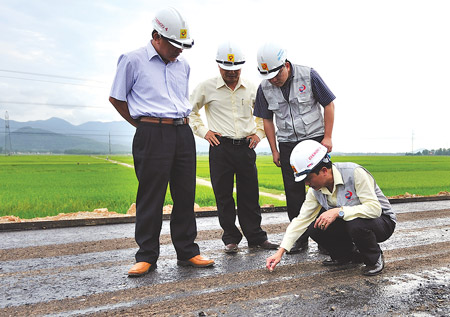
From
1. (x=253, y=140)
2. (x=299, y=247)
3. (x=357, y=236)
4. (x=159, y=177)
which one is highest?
(x=253, y=140)

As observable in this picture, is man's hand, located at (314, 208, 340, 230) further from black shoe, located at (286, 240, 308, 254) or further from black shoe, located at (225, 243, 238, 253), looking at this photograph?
black shoe, located at (225, 243, 238, 253)

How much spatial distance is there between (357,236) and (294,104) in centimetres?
154

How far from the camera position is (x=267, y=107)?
4398 mm

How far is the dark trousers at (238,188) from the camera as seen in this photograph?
4.38 meters

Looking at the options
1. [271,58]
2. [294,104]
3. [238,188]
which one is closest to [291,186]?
[238,188]

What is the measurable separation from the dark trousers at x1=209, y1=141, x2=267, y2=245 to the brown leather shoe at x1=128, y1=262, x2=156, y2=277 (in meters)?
1.07

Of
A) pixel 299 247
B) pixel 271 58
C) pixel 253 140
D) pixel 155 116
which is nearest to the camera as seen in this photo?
pixel 155 116

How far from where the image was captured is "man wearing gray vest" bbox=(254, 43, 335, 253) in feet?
13.3

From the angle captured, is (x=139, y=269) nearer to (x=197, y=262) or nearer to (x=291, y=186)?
(x=197, y=262)

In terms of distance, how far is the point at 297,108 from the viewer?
419 cm

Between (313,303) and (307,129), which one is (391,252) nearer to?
(307,129)

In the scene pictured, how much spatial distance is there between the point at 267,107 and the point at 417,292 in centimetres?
232

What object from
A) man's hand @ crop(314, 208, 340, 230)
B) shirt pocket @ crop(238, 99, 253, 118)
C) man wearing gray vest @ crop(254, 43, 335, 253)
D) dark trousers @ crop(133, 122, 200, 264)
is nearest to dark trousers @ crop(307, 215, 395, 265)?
man's hand @ crop(314, 208, 340, 230)

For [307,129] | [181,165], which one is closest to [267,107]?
[307,129]
